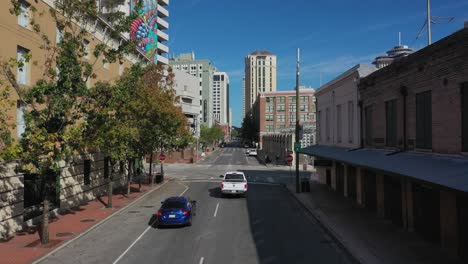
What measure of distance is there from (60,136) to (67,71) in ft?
9.22

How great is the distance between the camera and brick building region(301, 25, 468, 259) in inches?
555

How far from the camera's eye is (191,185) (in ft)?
138

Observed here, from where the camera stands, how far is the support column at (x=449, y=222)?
48.4ft

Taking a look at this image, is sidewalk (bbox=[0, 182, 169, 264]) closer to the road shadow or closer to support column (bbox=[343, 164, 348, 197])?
the road shadow

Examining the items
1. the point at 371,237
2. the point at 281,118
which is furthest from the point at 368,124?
the point at 281,118

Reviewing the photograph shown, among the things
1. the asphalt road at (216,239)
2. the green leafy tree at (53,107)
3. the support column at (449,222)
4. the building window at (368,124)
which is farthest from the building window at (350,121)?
the green leafy tree at (53,107)

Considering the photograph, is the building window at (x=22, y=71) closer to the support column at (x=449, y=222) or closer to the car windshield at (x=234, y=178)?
the car windshield at (x=234, y=178)

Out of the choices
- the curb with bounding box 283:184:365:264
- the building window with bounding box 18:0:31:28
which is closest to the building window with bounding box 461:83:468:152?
the curb with bounding box 283:184:365:264

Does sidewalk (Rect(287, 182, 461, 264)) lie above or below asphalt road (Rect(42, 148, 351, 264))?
above

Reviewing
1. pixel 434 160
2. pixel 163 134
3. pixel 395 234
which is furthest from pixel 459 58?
pixel 163 134

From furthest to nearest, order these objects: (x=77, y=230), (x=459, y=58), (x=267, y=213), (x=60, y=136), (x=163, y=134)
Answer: (x=163, y=134) → (x=267, y=213) → (x=77, y=230) → (x=60, y=136) → (x=459, y=58)

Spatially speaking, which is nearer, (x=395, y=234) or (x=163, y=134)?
(x=395, y=234)

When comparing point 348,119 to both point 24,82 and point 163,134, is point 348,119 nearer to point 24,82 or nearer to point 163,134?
point 163,134

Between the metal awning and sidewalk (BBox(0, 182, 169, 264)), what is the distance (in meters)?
13.8
